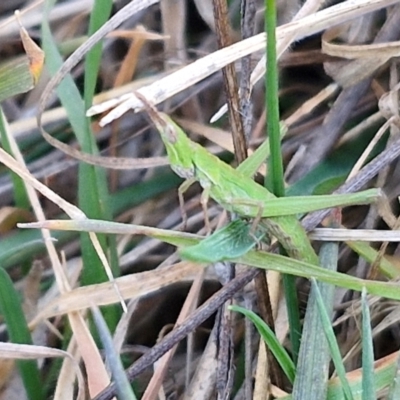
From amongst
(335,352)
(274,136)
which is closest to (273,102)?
(274,136)

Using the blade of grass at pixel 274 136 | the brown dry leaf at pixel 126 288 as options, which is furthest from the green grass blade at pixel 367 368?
the brown dry leaf at pixel 126 288

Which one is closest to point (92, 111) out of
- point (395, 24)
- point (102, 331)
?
point (102, 331)

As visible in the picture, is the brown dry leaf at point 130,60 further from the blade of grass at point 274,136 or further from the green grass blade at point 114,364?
the green grass blade at point 114,364

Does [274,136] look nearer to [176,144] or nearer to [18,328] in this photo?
[176,144]

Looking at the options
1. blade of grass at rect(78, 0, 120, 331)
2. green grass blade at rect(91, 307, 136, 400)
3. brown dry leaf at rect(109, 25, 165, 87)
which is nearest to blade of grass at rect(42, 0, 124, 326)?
blade of grass at rect(78, 0, 120, 331)

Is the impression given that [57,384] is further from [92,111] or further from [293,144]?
[293,144]

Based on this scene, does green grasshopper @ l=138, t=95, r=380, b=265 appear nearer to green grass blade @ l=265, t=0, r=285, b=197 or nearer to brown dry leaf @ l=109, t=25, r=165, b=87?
green grass blade @ l=265, t=0, r=285, b=197
